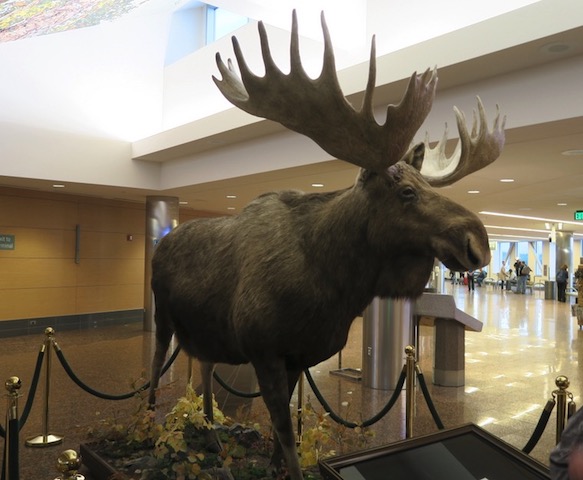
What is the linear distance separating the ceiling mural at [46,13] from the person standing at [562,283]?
18.6m

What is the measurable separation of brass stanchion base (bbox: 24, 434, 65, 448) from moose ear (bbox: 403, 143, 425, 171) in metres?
4.05

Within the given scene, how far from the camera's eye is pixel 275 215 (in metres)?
2.31

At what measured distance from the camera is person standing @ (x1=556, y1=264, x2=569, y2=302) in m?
20.6

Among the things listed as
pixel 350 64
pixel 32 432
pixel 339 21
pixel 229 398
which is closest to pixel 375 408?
pixel 229 398

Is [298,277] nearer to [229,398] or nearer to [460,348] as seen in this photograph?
[229,398]

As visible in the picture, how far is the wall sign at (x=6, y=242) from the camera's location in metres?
11.4

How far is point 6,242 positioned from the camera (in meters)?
11.5

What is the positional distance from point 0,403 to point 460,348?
5.58 meters

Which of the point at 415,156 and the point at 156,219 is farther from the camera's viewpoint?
the point at 156,219

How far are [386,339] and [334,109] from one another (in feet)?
16.9

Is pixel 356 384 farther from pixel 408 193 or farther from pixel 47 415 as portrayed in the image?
pixel 408 193

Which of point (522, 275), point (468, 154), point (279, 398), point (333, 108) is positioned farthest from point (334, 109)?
point (522, 275)

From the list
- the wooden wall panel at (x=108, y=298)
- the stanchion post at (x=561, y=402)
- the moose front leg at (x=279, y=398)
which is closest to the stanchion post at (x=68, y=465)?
the moose front leg at (x=279, y=398)

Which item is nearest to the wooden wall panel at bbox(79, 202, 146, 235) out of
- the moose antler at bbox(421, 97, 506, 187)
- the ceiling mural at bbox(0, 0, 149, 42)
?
the ceiling mural at bbox(0, 0, 149, 42)
